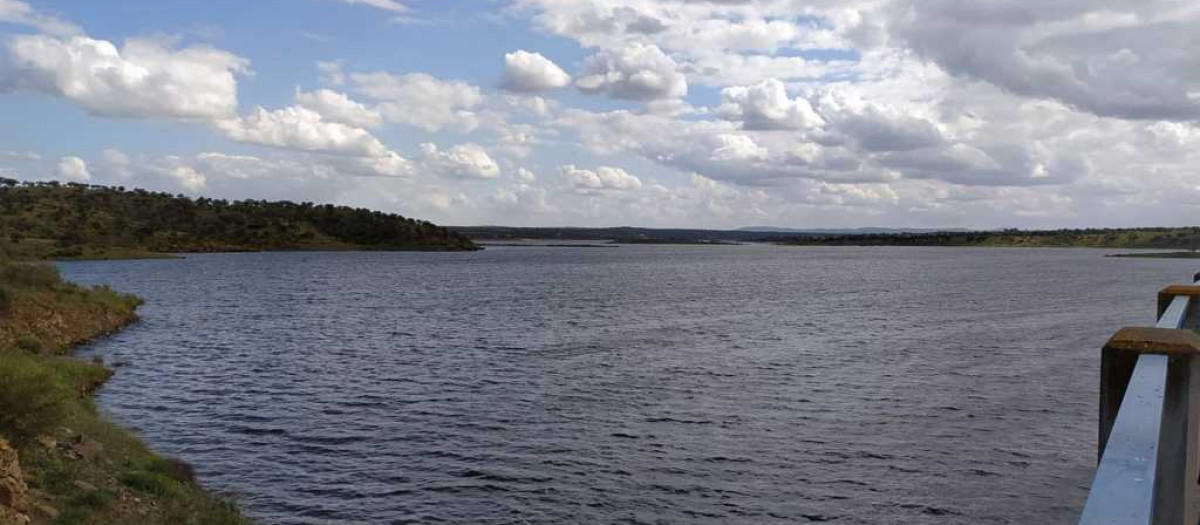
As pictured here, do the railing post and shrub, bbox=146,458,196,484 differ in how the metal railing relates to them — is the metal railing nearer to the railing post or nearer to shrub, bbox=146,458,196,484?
the railing post

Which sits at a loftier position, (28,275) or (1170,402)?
(1170,402)

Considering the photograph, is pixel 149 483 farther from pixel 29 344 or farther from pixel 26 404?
pixel 29 344

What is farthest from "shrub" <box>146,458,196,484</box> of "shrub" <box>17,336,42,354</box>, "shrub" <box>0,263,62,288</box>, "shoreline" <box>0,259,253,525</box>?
"shrub" <box>0,263,62,288</box>

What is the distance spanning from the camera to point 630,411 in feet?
101

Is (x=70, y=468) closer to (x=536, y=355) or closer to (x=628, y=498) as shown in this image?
(x=628, y=498)

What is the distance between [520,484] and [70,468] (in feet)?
33.2

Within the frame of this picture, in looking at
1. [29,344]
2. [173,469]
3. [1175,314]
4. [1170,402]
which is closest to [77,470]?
[173,469]

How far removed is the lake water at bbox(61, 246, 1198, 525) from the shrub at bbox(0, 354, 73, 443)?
4.80m

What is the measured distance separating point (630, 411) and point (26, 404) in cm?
1848

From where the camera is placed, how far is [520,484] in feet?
74.3

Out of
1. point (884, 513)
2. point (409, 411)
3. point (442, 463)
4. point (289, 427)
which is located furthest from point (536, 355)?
point (884, 513)

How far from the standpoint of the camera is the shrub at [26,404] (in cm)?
1733

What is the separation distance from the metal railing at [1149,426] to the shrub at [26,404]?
19.4 metres

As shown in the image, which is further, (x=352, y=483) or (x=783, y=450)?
(x=783, y=450)
